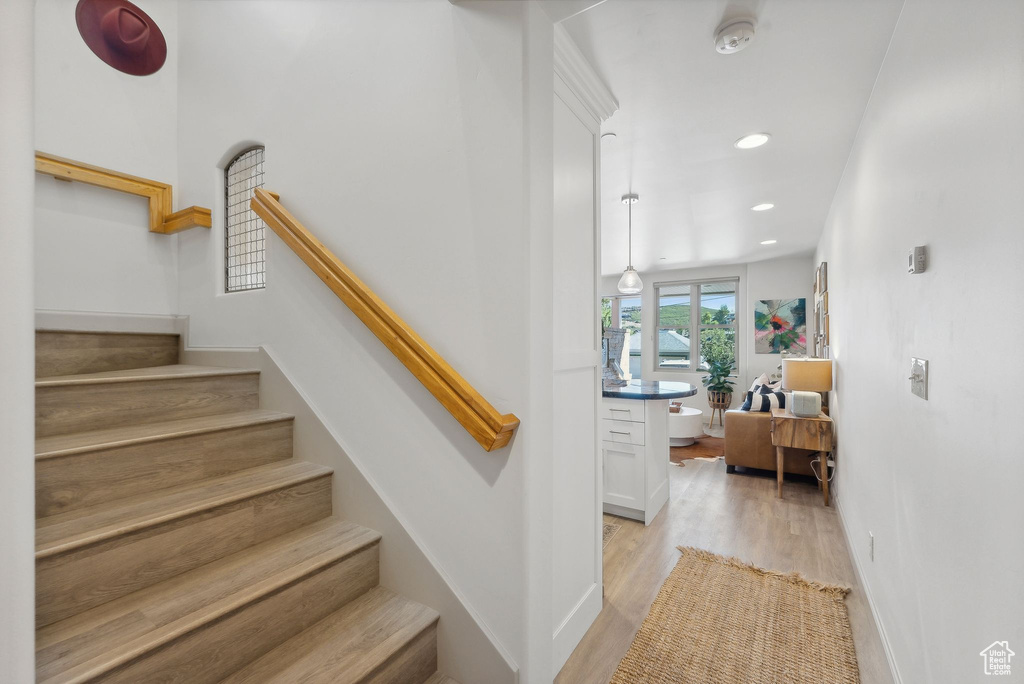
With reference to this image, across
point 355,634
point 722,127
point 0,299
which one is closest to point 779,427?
point 722,127

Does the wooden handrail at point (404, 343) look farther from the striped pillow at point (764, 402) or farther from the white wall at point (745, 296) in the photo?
the white wall at point (745, 296)

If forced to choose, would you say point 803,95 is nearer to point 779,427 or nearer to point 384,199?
point 384,199

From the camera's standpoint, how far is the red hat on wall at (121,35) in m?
1.65

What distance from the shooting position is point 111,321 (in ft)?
8.27

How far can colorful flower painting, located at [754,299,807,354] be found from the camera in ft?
20.6

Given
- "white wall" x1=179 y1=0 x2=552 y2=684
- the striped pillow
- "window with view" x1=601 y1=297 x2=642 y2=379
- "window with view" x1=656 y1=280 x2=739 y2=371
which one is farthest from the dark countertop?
"window with view" x1=601 y1=297 x2=642 y2=379

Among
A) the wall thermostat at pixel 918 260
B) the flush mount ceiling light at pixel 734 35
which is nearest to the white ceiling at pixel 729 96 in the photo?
the flush mount ceiling light at pixel 734 35

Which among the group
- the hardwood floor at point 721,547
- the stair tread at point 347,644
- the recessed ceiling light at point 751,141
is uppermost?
the recessed ceiling light at point 751,141

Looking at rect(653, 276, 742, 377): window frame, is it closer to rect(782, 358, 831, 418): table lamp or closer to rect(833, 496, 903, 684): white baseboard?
rect(782, 358, 831, 418): table lamp

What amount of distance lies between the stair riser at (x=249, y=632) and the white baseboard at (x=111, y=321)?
1.85m

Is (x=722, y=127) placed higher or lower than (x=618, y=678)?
higher

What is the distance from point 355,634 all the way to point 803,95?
2850 millimetres

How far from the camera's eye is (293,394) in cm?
191

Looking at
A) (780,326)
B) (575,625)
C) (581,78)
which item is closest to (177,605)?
(575,625)
